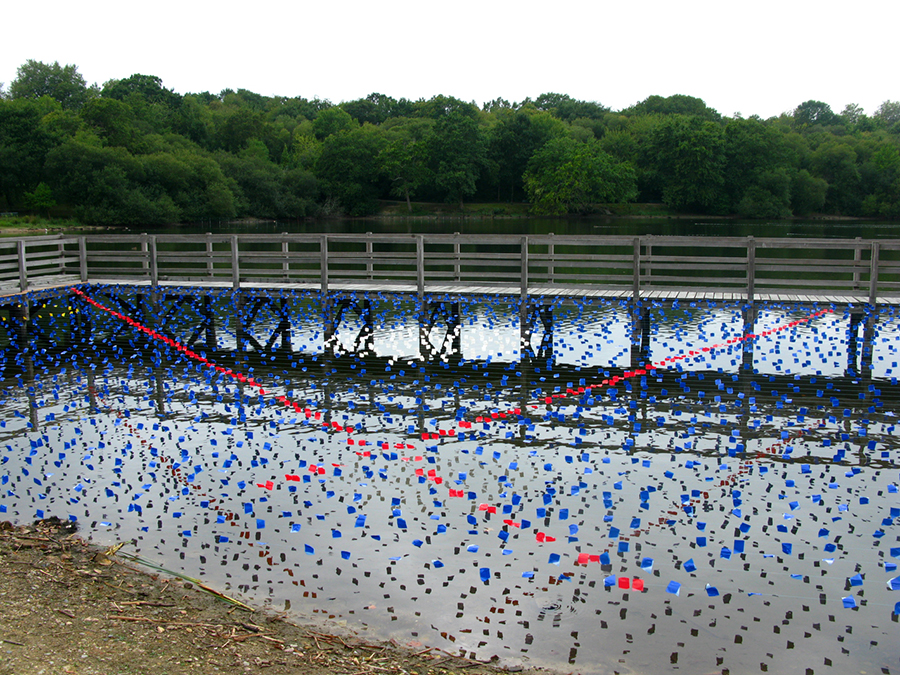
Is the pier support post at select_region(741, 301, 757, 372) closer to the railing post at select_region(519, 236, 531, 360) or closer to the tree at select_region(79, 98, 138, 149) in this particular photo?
the railing post at select_region(519, 236, 531, 360)

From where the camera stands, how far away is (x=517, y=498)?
283 inches

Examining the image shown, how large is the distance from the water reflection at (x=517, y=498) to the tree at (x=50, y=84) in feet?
443

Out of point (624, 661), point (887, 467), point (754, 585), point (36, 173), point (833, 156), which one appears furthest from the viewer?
point (833, 156)

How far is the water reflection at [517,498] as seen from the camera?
5.21 metres

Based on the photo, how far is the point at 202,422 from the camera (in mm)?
9906

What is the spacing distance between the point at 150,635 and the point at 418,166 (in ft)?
316

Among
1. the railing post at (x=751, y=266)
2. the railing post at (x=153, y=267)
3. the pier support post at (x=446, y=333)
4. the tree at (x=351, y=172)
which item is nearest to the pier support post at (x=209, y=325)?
the railing post at (x=153, y=267)

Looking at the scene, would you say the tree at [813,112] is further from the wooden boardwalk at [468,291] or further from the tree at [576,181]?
the wooden boardwalk at [468,291]

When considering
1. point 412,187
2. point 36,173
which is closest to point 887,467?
point 36,173

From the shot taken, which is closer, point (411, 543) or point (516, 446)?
point (411, 543)

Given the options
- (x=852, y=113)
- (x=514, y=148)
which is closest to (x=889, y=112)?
(x=852, y=113)

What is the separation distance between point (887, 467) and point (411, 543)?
497 cm

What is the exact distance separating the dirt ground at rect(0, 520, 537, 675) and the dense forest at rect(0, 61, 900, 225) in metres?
69.2

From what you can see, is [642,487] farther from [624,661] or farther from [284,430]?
[284,430]
